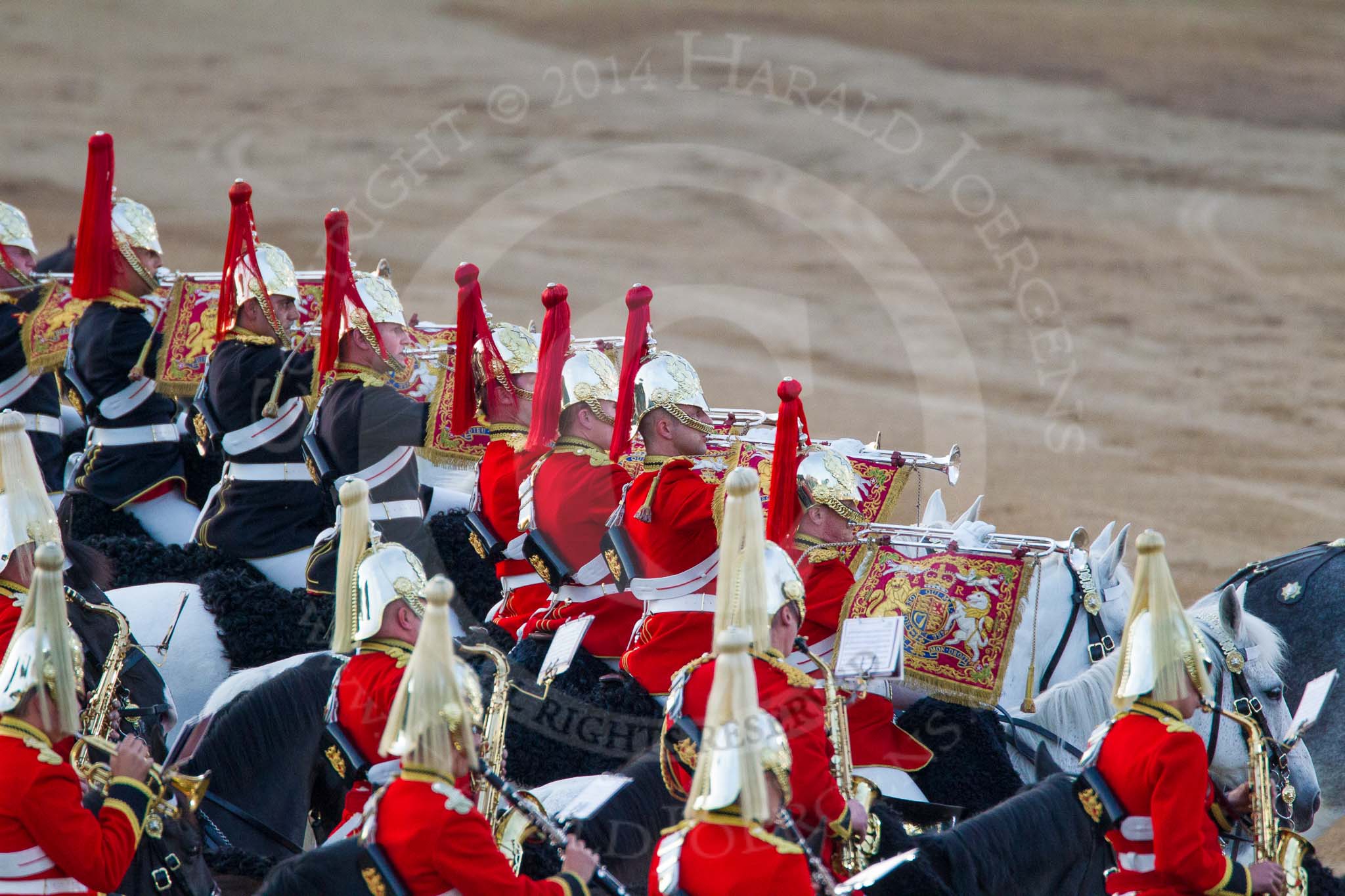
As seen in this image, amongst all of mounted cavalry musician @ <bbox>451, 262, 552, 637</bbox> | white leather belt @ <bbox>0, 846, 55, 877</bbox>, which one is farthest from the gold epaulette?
mounted cavalry musician @ <bbox>451, 262, 552, 637</bbox>

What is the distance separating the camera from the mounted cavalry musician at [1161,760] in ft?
14.3

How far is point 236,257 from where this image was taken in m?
7.13

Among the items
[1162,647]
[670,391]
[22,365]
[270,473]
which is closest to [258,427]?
[270,473]

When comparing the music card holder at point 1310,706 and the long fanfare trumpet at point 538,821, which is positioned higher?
the music card holder at point 1310,706

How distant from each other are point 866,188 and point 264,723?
40.2 feet

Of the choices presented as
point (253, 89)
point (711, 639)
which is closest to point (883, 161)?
point (253, 89)

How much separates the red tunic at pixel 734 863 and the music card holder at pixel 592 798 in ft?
3.25

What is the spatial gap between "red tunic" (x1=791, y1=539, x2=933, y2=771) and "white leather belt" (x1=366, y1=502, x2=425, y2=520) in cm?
177

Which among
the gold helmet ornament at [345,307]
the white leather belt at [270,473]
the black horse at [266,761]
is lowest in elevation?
the black horse at [266,761]

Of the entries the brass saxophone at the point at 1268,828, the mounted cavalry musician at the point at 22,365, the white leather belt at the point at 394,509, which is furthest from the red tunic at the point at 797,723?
the mounted cavalry musician at the point at 22,365

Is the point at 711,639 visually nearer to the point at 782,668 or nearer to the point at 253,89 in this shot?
the point at 782,668

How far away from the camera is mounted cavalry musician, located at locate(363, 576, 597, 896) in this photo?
12.9ft

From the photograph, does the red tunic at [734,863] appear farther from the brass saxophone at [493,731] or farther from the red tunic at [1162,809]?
the red tunic at [1162,809]

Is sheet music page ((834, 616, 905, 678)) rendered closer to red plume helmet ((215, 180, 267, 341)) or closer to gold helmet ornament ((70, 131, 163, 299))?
red plume helmet ((215, 180, 267, 341))
